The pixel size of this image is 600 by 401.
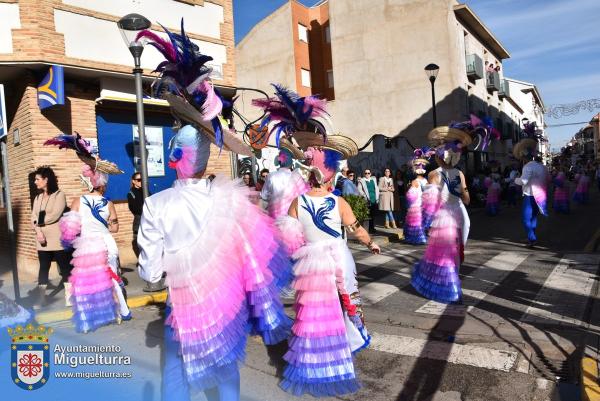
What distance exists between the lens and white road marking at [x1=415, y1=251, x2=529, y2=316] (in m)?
5.48

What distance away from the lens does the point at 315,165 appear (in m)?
4.28

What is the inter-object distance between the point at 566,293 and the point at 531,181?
12.8 feet

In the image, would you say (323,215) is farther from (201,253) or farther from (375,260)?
(375,260)

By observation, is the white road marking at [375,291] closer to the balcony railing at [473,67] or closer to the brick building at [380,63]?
the brick building at [380,63]

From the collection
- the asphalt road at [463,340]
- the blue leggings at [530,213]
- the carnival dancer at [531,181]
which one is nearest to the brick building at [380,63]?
the carnival dancer at [531,181]

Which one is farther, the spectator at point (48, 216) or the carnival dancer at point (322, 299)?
the spectator at point (48, 216)

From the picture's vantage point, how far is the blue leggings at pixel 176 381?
8.73ft

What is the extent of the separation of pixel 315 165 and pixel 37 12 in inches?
285

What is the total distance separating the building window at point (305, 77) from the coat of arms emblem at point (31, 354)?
29202mm

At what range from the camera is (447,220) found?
5848 mm

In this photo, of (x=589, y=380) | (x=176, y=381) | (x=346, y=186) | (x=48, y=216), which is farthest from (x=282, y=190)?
(x=346, y=186)

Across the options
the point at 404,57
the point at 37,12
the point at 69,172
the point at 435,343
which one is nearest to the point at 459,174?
the point at 435,343

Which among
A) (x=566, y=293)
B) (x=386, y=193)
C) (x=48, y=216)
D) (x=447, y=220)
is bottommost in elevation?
(x=566, y=293)

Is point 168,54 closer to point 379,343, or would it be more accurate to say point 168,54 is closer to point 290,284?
point 290,284
